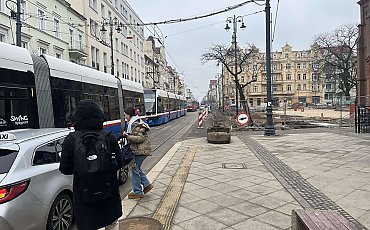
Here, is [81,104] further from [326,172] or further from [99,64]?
[99,64]

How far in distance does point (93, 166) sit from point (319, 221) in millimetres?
2345

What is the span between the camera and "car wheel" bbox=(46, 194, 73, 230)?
13.1 feet

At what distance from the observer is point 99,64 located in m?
42.8

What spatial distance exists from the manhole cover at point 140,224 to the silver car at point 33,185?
0.77 metres

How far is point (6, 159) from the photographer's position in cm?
370

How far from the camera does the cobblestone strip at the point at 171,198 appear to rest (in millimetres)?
4832

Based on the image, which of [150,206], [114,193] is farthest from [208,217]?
[114,193]

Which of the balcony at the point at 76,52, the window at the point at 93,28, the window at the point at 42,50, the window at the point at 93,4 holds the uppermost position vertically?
the window at the point at 93,4

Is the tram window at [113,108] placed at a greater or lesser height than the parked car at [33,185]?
greater

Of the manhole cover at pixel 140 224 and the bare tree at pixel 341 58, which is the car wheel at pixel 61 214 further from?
the bare tree at pixel 341 58

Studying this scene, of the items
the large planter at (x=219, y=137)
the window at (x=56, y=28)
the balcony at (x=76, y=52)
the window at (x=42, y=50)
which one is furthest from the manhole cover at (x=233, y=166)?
the balcony at (x=76, y=52)

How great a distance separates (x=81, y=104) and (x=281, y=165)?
22.7 feet

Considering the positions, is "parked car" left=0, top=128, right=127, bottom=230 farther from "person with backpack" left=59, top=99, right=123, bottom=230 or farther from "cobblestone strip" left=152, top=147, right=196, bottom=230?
"cobblestone strip" left=152, top=147, right=196, bottom=230

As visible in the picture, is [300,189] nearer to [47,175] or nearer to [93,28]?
[47,175]
